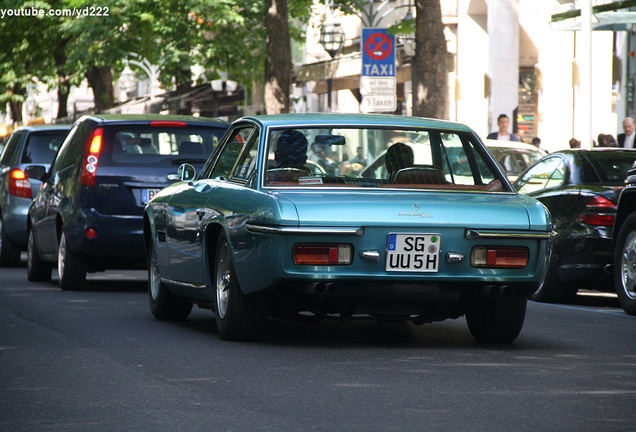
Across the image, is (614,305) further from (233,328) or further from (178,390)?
(178,390)

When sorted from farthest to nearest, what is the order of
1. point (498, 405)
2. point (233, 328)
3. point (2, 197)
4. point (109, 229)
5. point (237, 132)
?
point (2, 197) → point (109, 229) → point (237, 132) → point (233, 328) → point (498, 405)

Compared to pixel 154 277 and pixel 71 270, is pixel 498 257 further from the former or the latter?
pixel 71 270

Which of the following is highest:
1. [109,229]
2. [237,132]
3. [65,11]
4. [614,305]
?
[65,11]

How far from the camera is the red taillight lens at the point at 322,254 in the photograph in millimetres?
7059

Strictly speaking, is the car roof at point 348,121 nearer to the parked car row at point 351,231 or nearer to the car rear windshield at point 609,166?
the parked car row at point 351,231

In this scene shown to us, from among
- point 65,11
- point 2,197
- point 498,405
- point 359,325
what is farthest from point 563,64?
point 498,405

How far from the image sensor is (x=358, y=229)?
23.0 feet

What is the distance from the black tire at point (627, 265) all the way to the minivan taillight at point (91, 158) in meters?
4.70

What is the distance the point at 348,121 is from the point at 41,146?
848 cm

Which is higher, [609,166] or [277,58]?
[277,58]

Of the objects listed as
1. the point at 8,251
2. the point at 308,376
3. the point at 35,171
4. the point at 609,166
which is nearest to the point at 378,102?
the point at 8,251

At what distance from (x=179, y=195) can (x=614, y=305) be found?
15.7 ft

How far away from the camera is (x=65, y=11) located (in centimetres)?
3262

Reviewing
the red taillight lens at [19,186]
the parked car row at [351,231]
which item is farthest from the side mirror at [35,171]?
the parked car row at [351,231]
